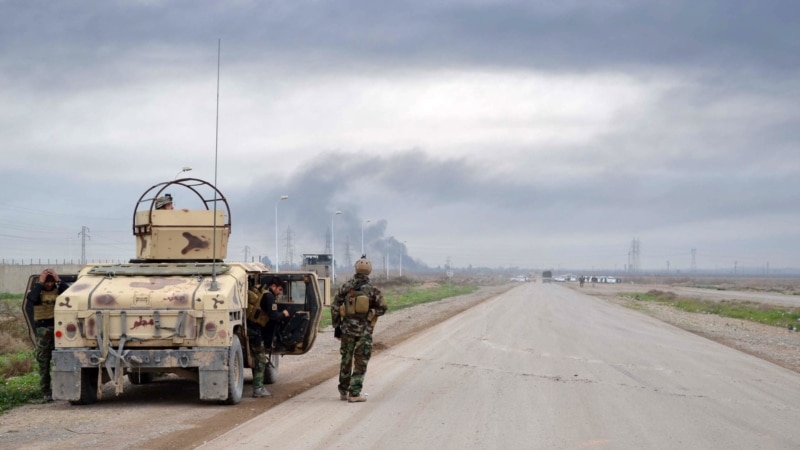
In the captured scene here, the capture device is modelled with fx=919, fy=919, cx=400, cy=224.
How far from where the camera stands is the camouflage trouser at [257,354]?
1359cm

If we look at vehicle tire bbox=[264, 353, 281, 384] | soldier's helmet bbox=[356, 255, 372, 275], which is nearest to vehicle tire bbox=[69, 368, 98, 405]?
vehicle tire bbox=[264, 353, 281, 384]

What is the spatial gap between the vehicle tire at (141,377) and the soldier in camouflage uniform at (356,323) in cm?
335

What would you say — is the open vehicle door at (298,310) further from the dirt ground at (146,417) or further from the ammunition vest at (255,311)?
the dirt ground at (146,417)

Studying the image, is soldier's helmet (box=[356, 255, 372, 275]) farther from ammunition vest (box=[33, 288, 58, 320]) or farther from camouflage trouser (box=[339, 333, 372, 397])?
ammunition vest (box=[33, 288, 58, 320])

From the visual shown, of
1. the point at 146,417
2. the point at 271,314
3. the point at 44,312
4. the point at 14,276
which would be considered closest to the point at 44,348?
the point at 44,312

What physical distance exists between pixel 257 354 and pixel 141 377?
2.35 metres

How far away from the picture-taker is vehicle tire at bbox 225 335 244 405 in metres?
12.5

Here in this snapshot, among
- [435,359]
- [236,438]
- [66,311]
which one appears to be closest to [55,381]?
[66,311]

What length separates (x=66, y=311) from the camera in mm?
12289

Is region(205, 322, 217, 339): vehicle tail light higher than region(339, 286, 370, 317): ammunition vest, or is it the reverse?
region(339, 286, 370, 317): ammunition vest

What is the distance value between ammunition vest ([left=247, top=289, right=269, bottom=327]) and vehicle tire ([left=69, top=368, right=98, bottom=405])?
239 cm

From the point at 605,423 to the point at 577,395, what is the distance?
8.28 feet

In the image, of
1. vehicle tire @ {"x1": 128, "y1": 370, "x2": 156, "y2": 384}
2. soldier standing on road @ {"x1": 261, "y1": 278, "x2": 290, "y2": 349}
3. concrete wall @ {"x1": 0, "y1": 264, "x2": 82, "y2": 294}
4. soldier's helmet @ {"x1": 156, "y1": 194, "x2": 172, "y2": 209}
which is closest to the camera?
soldier standing on road @ {"x1": 261, "y1": 278, "x2": 290, "y2": 349}

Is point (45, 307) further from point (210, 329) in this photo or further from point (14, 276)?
point (14, 276)
